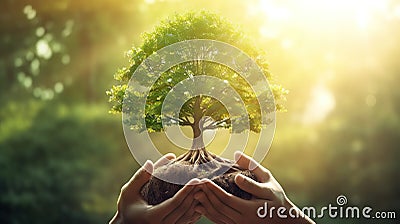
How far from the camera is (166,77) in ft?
9.12

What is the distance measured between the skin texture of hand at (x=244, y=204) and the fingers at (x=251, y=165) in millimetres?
88

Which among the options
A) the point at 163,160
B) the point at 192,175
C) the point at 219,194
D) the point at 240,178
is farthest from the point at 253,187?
the point at 163,160

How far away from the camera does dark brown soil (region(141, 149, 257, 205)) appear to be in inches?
104

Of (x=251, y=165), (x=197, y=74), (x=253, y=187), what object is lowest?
(x=253, y=187)

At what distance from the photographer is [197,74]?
109 inches

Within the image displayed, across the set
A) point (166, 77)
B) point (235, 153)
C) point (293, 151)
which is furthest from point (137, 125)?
point (293, 151)

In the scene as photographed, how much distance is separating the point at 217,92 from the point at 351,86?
5.73 meters

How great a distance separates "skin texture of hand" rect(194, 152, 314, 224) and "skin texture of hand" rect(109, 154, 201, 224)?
0.15ft

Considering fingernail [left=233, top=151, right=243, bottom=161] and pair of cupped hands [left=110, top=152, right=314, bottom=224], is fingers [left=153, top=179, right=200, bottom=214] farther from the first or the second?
fingernail [left=233, top=151, right=243, bottom=161]

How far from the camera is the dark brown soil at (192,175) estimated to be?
263cm

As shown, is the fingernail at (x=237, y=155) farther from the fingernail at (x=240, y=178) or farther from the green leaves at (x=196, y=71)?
the fingernail at (x=240, y=178)

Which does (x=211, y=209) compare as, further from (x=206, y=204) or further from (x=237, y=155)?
(x=237, y=155)

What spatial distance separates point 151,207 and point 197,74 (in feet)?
2.22

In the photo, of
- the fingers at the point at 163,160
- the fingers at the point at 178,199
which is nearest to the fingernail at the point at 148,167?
the fingers at the point at 163,160
